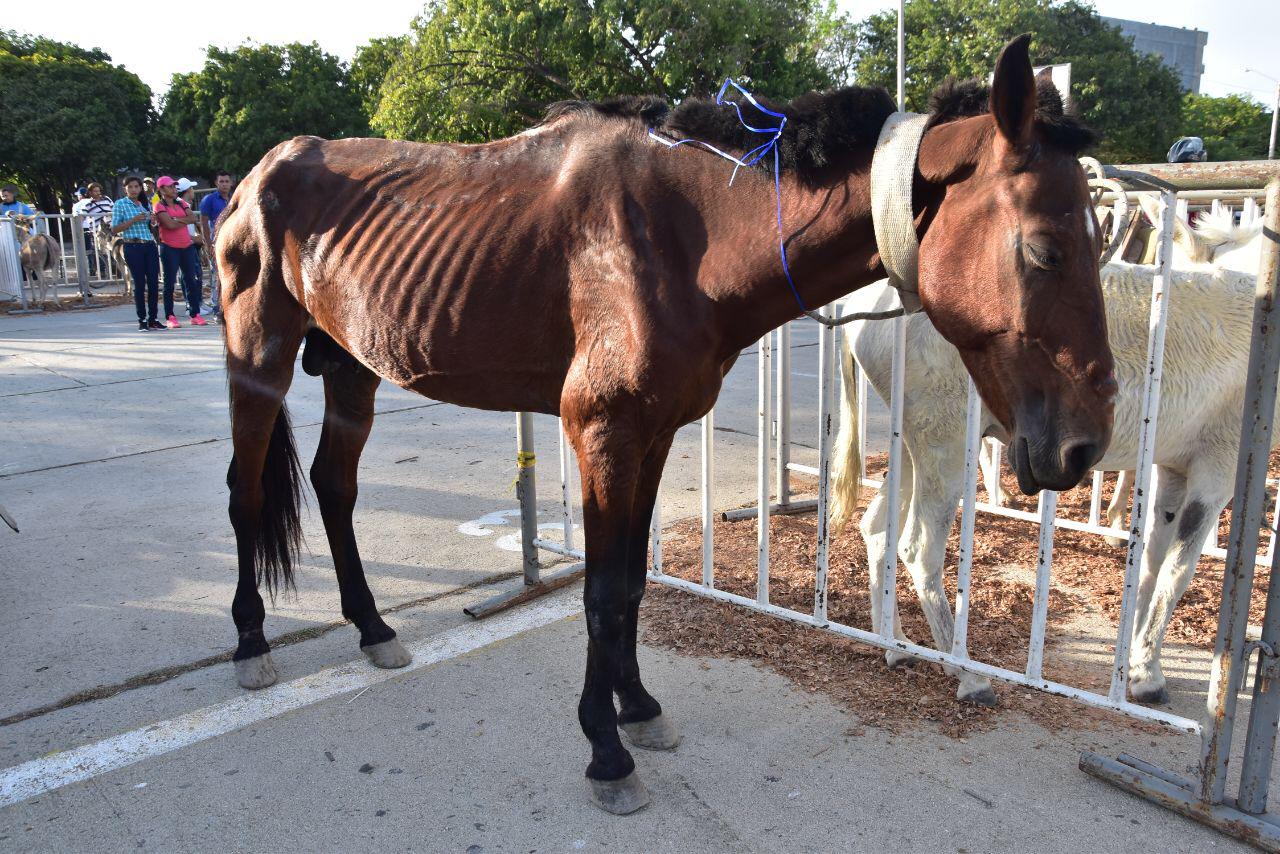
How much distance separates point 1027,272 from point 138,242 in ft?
40.7

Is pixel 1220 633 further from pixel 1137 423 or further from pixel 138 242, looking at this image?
pixel 138 242

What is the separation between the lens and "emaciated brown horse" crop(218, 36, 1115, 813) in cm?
176

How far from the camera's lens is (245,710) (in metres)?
2.88

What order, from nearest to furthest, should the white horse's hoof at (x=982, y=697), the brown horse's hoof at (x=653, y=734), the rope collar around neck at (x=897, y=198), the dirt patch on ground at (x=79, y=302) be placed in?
1. the rope collar around neck at (x=897, y=198)
2. the brown horse's hoof at (x=653, y=734)
3. the white horse's hoof at (x=982, y=697)
4. the dirt patch on ground at (x=79, y=302)

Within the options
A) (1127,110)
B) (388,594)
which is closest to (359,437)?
(388,594)

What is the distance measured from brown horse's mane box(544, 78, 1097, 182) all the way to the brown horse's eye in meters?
0.23

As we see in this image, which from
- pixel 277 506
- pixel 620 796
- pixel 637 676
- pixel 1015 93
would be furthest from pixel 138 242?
pixel 1015 93

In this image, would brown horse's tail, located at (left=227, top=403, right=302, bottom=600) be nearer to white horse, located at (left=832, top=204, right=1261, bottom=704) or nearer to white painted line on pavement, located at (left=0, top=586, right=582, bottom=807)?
white painted line on pavement, located at (left=0, top=586, right=582, bottom=807)

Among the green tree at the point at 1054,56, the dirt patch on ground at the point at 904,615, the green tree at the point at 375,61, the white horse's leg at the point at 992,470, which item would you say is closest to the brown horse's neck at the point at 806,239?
the dirt patch on ground at the point at 904,615

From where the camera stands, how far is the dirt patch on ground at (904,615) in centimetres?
287

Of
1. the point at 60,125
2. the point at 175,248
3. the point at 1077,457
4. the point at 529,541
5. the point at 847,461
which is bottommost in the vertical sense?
the point at 529,541

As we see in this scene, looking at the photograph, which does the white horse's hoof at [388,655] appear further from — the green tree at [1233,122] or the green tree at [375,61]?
the green tree at [1233,122]

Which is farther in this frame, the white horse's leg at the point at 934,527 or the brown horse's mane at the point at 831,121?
the white horse's leg at the point at 934,527

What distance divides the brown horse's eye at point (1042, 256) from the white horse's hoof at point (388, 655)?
8.35 feet
